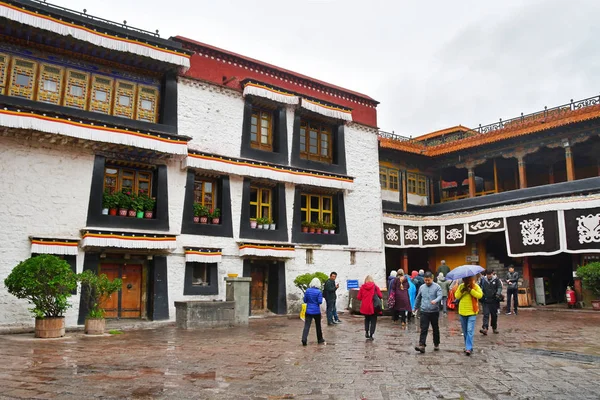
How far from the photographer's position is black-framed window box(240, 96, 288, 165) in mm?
18359

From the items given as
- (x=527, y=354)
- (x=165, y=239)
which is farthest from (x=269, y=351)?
(x=165, y=239)

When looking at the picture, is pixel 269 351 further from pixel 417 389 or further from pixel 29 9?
pixel 29 9

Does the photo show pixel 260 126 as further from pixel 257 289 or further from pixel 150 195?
pixel 257 289

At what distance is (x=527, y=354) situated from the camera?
8.81 metres

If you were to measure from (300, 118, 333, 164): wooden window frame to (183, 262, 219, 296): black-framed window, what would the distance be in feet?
20.2

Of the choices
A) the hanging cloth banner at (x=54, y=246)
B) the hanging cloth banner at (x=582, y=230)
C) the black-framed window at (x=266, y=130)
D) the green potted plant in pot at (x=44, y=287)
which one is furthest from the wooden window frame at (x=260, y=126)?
the hanging cloth banner at (x=582, y=230)

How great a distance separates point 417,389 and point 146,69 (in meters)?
13.5

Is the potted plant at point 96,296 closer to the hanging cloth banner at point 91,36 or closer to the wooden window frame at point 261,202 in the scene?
the hanging cloth banner at point 91,36

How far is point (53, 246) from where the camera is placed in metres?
13.5

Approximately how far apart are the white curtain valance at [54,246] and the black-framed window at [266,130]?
707 cm

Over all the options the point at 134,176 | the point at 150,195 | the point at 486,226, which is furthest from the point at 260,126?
the point at 486,226

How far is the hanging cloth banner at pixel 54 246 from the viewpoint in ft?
43.6

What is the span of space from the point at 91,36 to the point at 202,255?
736cm

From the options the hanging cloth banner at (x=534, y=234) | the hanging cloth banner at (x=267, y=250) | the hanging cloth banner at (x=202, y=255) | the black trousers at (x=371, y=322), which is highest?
the hanging cloth banner at (x=534, y=234)
